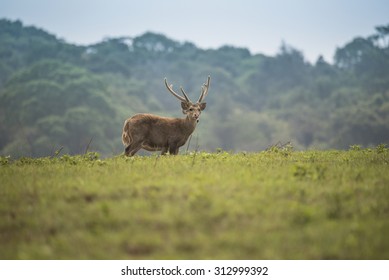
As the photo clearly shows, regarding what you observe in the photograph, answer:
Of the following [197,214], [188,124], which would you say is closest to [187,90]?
[188,124]

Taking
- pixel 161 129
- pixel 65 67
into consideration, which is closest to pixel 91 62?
pixel 65 67

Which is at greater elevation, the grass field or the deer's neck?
the deer's neck

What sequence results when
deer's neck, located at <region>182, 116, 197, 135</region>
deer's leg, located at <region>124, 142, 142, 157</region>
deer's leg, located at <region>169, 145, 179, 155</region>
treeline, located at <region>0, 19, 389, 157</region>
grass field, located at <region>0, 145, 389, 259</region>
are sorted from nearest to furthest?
1. grass field, located at <region>0, 145, 389, 259</region>
2. deer's leg, located at <region>124, 142, 142, 157</region>
3. deer's leg, located at <region>169, 145, 179, 155</region>
4. deer's neck, located at <region>182, 116, 197, 135</region>
5. treeline, located at <region>0, 19, 389, 157</region>

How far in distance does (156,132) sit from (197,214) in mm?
7837

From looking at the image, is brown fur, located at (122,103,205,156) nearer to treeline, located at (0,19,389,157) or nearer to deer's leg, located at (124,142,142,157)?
deer's leg, located at (124,142,142,157)

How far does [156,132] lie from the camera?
14742mm

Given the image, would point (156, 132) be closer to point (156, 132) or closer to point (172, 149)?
point (156, 132)

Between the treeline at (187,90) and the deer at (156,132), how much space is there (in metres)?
34.7

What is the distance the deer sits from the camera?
14.5 meters

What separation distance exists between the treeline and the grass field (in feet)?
133

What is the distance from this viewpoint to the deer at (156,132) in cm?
1446

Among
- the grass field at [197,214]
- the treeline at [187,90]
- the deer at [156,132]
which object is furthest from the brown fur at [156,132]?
the treeline at [187,90]

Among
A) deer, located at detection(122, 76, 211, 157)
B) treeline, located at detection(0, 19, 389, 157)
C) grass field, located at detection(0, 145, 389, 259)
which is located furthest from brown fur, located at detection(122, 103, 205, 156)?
treeline, located at detection(0, 19, 389, 157)

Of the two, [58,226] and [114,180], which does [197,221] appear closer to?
[58,226]
